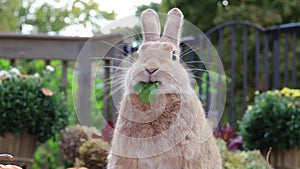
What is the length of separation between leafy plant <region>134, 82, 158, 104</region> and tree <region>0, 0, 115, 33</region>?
22.8ft

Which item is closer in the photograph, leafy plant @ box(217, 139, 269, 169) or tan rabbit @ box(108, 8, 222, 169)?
tan rabbit @ box(108, 8, 222, 169)

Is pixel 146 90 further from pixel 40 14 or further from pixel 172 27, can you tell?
pixel 40 14

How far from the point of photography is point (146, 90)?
1.54 m

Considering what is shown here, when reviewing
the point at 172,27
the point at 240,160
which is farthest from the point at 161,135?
the point at 240,160

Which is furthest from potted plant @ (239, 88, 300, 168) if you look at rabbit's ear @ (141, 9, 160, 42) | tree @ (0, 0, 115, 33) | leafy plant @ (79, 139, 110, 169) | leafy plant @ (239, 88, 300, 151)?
tree @ (0, 0, 115, 33)

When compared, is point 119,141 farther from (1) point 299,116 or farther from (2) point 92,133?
(1) point 299,116

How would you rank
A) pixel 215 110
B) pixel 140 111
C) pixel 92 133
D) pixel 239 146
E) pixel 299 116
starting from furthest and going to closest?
pixel 239 146, pixel 299 116, pixel 92 133, pixel 215 110, pixel 140 111

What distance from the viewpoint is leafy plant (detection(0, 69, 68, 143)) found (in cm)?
323

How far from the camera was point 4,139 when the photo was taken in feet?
10.9

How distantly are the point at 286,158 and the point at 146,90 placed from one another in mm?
2286

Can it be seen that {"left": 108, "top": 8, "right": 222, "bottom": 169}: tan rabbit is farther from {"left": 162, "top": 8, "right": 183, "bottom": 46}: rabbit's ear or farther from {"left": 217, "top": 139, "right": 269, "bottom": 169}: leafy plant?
{"left": 217, "top": 139, "right": 269, "bottom": 169}: leafy plant

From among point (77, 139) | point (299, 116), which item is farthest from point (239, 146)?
point (77, 139)

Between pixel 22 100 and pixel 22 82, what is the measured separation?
0.14 m

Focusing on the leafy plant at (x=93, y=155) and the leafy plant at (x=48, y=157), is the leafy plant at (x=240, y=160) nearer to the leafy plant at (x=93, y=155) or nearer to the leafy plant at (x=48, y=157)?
the leafy plant at (x=93, y=155)
